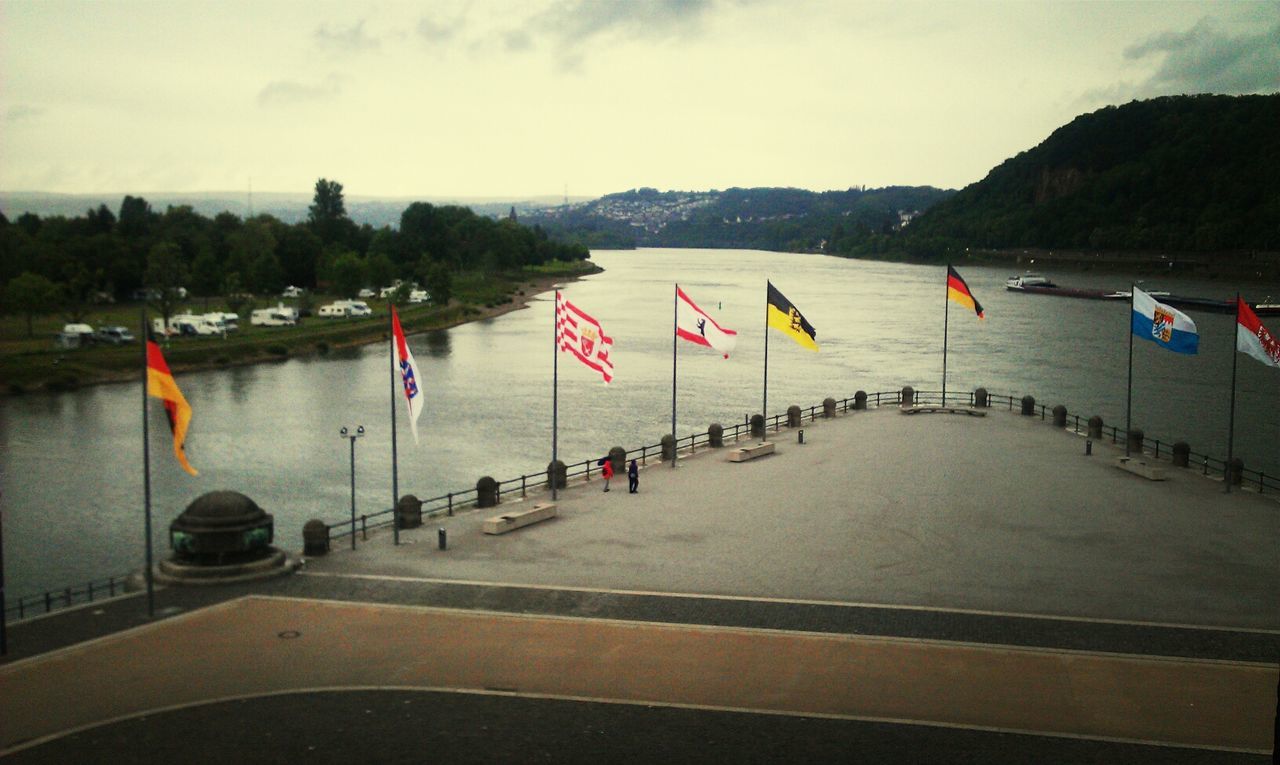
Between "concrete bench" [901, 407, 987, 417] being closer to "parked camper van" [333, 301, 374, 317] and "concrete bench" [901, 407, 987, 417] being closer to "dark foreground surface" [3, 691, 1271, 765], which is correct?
"dark foreground surface" [3, 691, 1271, 765]

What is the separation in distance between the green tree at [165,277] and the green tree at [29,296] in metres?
9.48

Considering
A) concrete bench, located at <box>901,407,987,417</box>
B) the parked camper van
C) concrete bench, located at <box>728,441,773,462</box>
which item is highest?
the parked camper van

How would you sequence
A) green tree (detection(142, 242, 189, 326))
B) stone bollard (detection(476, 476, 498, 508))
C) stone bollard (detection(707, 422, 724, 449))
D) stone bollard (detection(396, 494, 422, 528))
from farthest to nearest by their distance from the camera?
green tree (detection(142, 242, 189, 326)), stone bollard (detection(707, 422, 724, 449)), stone bollard (detection(476, 476, 498, 508)), stone bollard (detection(396, 494, 422, 528))

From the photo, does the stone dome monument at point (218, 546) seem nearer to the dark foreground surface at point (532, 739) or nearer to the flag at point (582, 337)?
the dark foreground surface at point (532, 739)

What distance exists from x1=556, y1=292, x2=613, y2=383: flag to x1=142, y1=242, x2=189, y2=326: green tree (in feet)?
249

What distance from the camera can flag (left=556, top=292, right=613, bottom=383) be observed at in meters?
32.8

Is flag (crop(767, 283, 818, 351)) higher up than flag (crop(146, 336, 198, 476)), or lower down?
higher up

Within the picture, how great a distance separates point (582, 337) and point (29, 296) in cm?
7453

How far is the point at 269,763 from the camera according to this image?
16406mm

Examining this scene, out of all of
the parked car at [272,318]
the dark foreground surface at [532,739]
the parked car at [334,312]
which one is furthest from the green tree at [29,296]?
the dark foreground surface at [532,739]

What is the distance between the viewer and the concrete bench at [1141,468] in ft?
126

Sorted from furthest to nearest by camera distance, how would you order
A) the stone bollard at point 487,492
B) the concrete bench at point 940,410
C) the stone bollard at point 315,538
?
the concrete bench at point 940,410 → the stone bollard at point 487,492 → the stone bollard at point 315,538

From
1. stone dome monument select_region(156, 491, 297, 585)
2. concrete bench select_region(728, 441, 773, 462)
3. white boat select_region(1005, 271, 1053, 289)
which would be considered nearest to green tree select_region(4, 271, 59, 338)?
concrete bench select_region(728, 441, 773, 462)

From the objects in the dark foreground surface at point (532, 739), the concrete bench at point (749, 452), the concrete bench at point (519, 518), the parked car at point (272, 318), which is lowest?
the dark foreground surface at point (532, 739)
